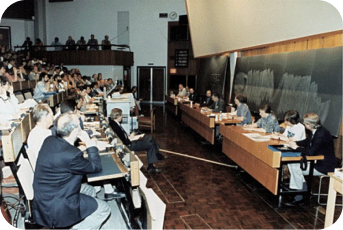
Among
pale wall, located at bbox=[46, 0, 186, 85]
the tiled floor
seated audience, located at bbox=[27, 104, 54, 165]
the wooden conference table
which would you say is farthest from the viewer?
pale wall, located at bbox=[46, 0, 186, 85]

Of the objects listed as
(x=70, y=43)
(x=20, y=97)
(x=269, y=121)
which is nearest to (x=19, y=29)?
(x=70, y=43)

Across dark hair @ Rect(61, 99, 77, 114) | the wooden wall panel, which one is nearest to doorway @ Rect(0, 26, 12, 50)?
the wooden wall panel

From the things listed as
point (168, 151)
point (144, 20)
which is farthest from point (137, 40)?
point (168, 151)

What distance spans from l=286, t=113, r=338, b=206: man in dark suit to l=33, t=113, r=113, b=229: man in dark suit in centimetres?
265

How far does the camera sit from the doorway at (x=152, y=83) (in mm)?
15984

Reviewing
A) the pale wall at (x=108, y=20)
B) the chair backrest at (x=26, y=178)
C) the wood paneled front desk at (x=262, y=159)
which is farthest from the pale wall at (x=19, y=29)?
the chair backrest at (x=26, y=178)

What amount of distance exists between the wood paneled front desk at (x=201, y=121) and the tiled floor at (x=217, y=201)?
2.40 feet

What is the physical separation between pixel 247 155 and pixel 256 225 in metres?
1.45

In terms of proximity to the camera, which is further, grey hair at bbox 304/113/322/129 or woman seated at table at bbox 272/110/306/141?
woman seated at table at bbox 272/110/306/141

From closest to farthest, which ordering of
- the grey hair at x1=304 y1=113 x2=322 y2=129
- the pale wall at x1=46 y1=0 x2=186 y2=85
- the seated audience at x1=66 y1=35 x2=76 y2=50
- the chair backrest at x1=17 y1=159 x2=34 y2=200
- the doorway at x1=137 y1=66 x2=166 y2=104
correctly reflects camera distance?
the chair backrest at x1=17 y1=159 x2=34 y2=200, the grey hair at x1=304 y1=113 x2=322 y2=129, the seated audience at x1=66 y1=35 x2=76 y2=50, the pale wall at x1=46 y1=0 x2=186 y2=85, the doorway at x1=137 y1=66 x2=166 y2=104

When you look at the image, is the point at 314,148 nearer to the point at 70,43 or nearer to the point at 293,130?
the point at 293,130

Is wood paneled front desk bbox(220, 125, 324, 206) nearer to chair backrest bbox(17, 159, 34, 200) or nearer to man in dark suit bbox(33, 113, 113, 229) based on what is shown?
man in dark suit bbox(33, 113, 113, 229)

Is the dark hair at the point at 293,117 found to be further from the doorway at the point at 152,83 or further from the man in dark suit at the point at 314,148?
the doorway at the point at 152,83

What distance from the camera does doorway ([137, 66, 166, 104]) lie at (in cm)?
1598
